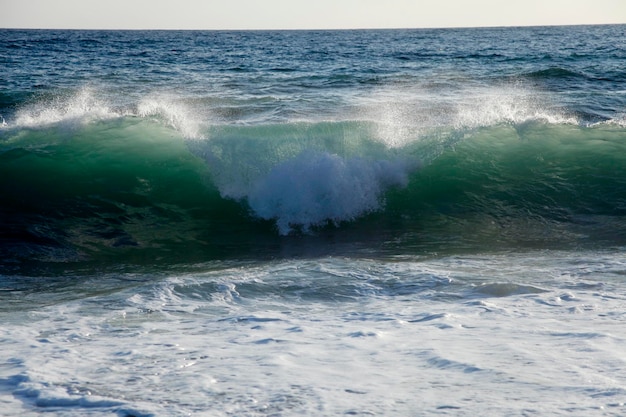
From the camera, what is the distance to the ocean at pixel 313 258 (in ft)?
11.2

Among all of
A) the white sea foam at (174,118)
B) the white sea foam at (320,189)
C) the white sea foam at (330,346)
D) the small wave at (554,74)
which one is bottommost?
the white sea foam at (330,346)

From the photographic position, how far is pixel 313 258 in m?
6.98

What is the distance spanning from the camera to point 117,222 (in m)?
8.35

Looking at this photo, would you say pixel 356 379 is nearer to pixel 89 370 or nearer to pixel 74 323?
pixel 89 370

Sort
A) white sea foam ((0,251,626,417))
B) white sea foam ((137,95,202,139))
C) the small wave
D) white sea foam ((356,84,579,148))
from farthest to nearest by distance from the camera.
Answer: the small wave → white sea foam ((356,84,579,148)) → white sea foam ((137,95,202,139)) → white sea foam ((0,251,626,417))

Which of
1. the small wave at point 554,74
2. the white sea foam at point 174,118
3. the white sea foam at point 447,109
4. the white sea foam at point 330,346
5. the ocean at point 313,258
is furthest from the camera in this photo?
the small wave at point 554,74

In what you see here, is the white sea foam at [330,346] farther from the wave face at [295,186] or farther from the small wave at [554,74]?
the small wave at [554,74]

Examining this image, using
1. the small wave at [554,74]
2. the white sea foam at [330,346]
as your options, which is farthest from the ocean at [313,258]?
the small wave at [554,74]

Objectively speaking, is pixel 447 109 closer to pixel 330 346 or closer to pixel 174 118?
pixel 174 118

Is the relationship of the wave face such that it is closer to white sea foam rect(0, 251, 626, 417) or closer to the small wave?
white sea foam rect(0, 251, 626, 417)

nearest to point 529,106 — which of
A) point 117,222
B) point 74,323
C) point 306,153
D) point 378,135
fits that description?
point 378,135

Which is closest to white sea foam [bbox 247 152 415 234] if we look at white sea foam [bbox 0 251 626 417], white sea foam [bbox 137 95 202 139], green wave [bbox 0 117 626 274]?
green wave [bbox 0 117 626 274]

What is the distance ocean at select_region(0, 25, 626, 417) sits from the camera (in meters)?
3.41

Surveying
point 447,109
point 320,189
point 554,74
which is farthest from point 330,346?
point 554,74
